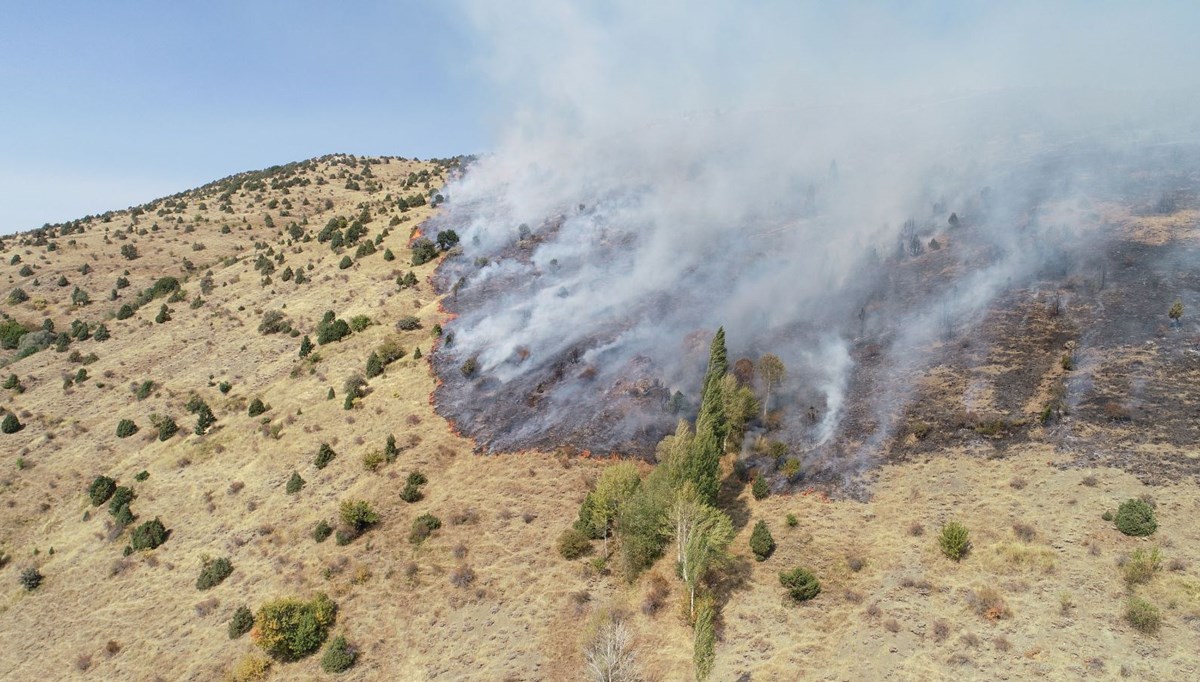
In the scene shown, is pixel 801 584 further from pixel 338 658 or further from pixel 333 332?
pixel 333 332

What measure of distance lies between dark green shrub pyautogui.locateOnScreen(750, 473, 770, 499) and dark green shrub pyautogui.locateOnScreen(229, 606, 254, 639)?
103 feet

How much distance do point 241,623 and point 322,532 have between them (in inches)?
264

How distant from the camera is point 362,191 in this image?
387ft

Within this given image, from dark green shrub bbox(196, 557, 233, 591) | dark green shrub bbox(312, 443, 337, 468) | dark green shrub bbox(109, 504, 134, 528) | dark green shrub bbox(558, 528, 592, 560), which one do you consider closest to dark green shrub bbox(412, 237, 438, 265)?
dark green shrub bbox(312, 443, 337, 468)

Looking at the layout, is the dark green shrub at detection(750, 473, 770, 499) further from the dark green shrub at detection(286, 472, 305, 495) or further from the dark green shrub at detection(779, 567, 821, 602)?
the dark green shrub at detection(286, 472, 305, 495)

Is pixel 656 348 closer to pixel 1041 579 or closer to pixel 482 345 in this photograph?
pixel 482 345

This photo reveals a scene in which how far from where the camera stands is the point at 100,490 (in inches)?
1946

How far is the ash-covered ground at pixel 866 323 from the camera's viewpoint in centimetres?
3919

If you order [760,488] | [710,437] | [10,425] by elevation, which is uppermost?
[10,425]

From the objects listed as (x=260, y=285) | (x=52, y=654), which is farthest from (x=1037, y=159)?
(x=52, y=654)

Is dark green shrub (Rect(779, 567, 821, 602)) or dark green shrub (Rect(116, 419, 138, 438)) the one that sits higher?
dark green shrub (Rect(116, 419, 138, 438))

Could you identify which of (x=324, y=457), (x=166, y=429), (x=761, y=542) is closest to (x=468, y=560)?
(x=324, y=457)

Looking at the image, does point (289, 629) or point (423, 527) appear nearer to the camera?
A: point (289, 629)

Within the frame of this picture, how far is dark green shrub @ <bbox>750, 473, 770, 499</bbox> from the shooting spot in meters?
38.8
